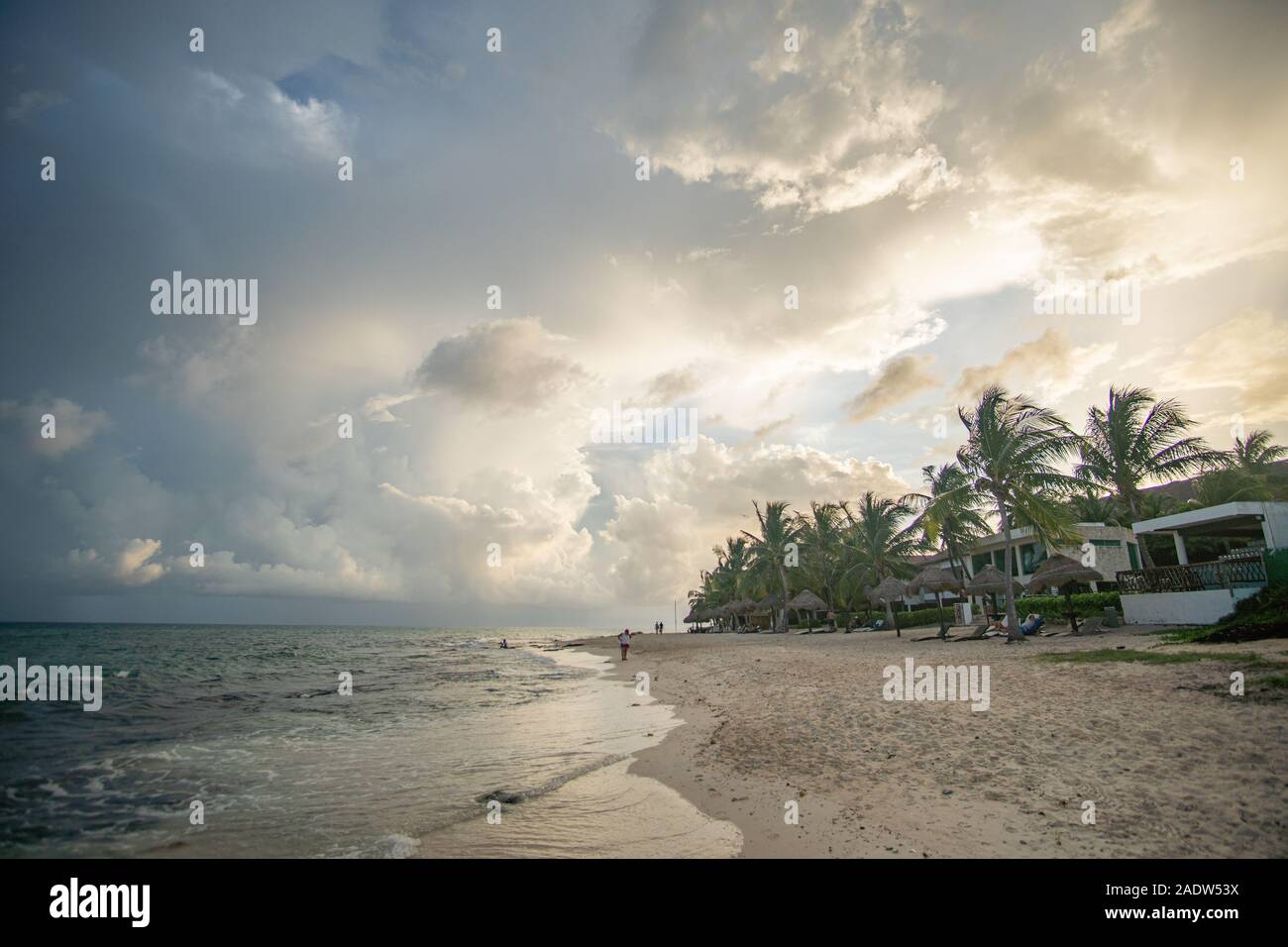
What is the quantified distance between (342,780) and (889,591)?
29851 millimetres

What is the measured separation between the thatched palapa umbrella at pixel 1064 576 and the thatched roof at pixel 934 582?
18.2 feet

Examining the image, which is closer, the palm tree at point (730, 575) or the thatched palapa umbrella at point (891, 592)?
the thatched palapa umbrella at point (891, 592)

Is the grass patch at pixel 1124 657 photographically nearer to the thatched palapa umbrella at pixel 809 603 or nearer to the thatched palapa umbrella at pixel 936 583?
the thatched palapa umbrella at pixel 936 583

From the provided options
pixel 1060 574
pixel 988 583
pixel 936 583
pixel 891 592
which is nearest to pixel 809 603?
pixel 891 592

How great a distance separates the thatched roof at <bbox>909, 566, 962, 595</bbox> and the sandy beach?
15409 mm

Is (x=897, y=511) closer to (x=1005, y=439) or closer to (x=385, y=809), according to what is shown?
(x=1005, y=439)

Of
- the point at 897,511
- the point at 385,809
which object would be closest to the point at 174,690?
the point at 385,809

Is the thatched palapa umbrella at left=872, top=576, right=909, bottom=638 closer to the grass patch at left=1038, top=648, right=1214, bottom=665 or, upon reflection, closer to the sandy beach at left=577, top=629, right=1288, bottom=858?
the grass patch at left=1038, top=648, right=1214, bottom=665

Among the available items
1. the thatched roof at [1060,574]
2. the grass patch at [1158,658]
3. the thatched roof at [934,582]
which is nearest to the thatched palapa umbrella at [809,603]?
the thatched roof at [934,582]

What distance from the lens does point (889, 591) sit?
31.8 meters

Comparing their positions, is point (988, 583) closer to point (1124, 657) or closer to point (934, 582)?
point (934, 582)

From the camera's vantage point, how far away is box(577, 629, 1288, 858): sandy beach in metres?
4.64

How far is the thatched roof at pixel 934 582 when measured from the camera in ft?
90.1
